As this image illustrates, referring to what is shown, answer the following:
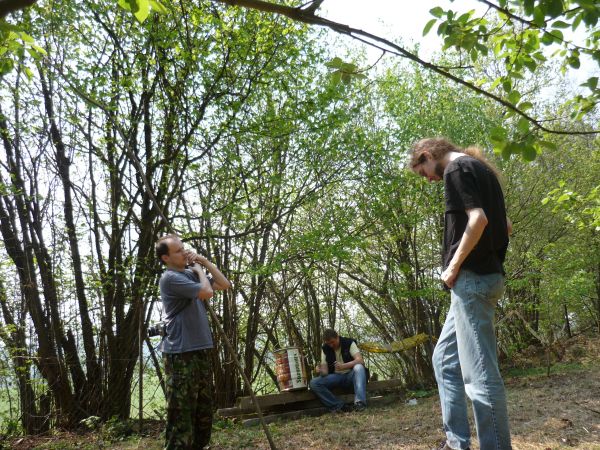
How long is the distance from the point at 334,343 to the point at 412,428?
2762 mm

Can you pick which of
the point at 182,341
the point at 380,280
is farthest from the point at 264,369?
the point at 182,341

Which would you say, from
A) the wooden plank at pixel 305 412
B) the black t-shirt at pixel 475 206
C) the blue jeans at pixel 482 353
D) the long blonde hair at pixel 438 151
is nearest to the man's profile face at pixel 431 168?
the long blonde hair at pixel 438 151

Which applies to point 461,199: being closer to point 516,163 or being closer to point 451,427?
point 451,427

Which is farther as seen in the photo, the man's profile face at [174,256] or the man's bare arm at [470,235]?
the man's profile face at [174,256]

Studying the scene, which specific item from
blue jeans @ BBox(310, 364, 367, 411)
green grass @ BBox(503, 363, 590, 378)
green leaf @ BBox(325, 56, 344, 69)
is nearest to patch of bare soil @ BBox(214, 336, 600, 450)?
blue jeans @ BBox(310, 364, 367, 411)

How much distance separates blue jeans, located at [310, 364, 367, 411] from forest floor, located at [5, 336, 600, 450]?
30 cm

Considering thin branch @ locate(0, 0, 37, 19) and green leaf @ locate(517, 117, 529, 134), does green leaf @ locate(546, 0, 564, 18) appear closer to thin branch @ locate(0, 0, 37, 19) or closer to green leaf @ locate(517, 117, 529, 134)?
green leaf @ locate(517, 117, 529, 134)

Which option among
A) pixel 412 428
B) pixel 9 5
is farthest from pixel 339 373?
pixel 9 5

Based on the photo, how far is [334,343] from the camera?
7102mm

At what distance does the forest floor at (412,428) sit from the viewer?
11.8ft

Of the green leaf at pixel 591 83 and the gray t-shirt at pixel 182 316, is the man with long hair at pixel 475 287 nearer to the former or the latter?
the green leaf at pixel 591 83

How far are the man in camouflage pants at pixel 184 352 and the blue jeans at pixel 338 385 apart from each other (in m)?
3.01

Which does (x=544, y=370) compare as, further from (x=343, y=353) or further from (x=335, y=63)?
(x=335, y=63)

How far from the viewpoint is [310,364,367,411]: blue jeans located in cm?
656
